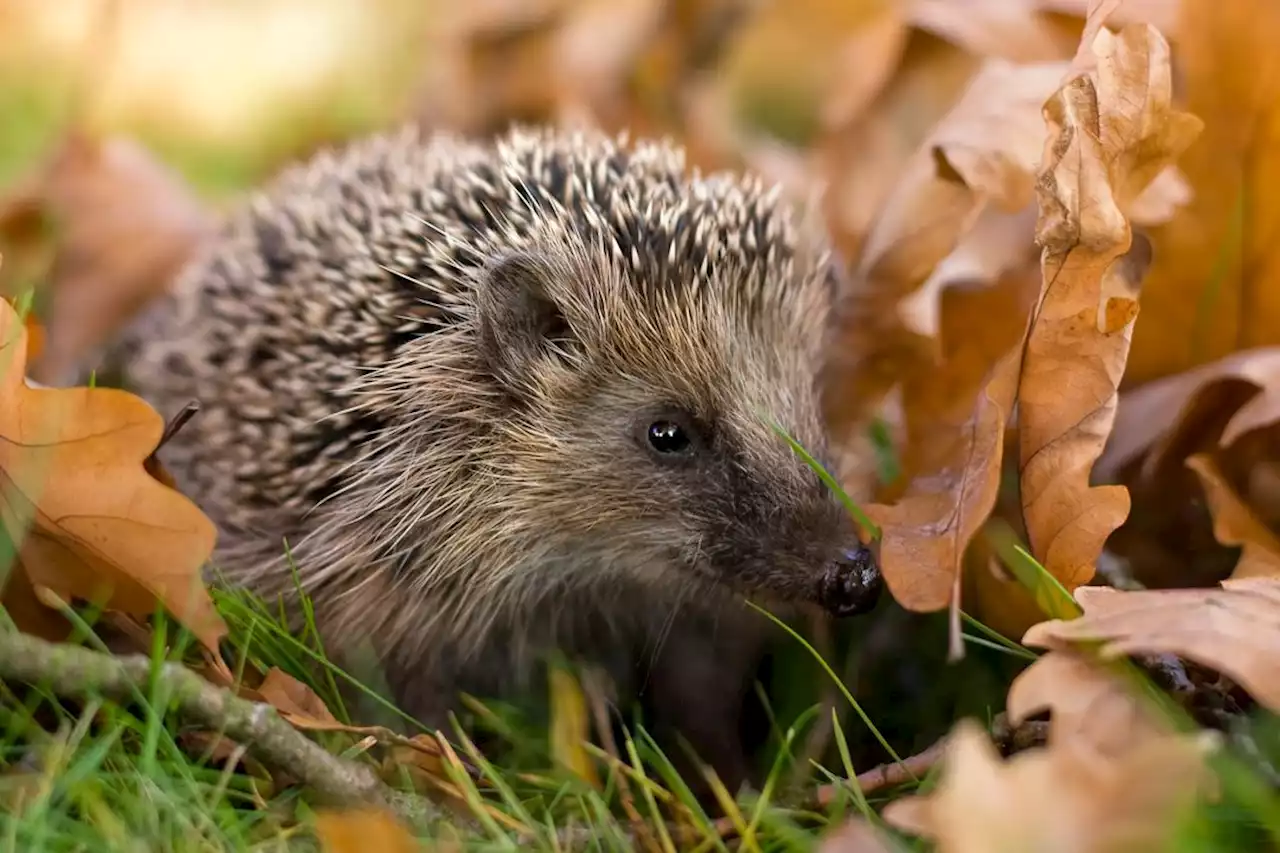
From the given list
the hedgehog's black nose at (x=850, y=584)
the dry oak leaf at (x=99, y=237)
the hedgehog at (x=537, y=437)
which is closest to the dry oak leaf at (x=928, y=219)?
the hedgehog at (x=537, y=437)

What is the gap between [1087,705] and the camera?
4.63 ft

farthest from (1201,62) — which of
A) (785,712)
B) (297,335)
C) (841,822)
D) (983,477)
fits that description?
(297,335)

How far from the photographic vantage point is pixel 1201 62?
2.22 meters

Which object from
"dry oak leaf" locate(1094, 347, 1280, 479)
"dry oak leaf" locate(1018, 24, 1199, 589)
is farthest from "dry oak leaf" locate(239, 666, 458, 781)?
"dry oak leaf" locate(1094, 347, 1280, 479)

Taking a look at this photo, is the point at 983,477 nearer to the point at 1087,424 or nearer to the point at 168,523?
the point at 1087,424

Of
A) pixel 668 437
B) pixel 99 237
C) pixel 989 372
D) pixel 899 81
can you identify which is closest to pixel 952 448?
pixel 989 372

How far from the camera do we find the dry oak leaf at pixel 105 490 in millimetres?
1720

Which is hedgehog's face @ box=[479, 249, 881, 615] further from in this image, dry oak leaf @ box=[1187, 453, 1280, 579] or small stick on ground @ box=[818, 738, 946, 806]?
dry oak leaf @ box=[1187, 453, 1280, 579]

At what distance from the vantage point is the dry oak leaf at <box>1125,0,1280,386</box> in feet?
7.22

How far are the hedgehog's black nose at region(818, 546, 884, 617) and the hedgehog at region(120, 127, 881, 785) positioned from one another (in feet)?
0.15

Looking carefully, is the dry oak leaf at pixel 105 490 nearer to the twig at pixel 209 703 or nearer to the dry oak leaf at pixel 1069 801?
the twig at pixel 209 703

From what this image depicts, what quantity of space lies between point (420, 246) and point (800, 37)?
2.19 metres

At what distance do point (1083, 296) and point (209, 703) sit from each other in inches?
48.9

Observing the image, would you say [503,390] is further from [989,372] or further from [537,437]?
[989,372]
